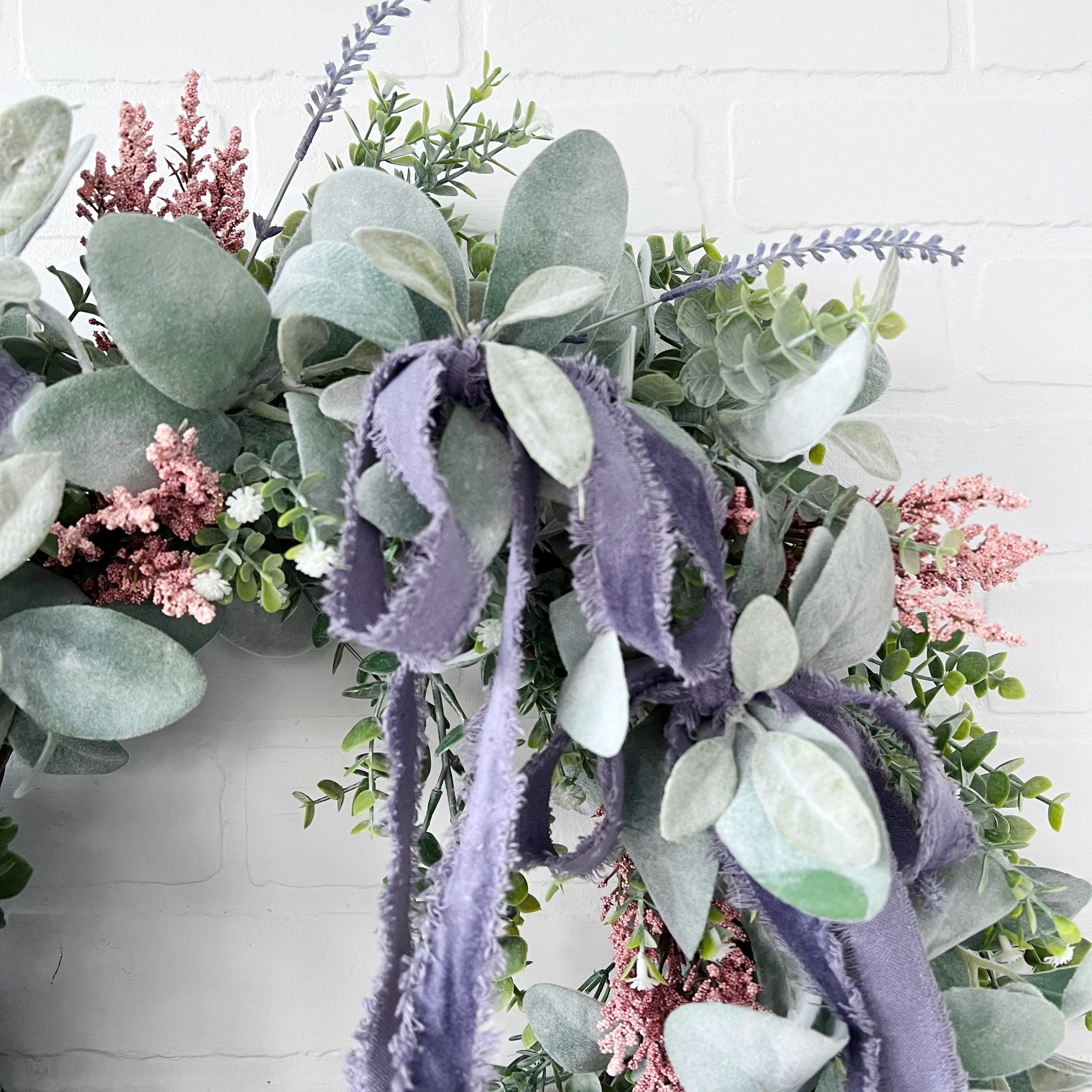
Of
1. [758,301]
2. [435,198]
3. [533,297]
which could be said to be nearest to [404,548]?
[533,297]

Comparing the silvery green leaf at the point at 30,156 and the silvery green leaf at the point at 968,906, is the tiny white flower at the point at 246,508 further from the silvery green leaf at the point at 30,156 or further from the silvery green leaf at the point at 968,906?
the silvery green leaf at the point at 968,906

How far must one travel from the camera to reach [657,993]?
576 mm

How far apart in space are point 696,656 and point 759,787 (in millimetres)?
68

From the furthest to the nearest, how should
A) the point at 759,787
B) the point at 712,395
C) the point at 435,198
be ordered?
the point at 435,198
the point at 712,395
the point at 759,787

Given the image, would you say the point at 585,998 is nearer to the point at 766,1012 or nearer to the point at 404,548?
the point at 766,1012

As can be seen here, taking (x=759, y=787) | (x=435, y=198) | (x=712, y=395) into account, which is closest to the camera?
(x=759, y=787)

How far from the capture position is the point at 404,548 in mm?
496

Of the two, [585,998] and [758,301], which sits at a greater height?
[758,301]

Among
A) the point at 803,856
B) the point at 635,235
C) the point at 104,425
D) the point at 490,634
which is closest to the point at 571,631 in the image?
the point at 490,634

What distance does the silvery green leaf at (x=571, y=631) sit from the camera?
1.61 ft

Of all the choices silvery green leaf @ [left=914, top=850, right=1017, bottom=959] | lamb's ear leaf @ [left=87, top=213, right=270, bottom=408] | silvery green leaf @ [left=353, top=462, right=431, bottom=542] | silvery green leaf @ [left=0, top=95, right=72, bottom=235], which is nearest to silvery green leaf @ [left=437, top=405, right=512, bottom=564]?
silvery green leaf @ [left=353, top=462, right=431, bottom=542]

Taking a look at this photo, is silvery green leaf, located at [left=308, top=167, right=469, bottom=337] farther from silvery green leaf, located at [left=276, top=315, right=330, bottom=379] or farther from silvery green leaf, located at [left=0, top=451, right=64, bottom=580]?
silvery green leaf, located at [left=0, top=451, right=64, bottom=580]

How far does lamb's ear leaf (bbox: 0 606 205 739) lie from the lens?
46 cm

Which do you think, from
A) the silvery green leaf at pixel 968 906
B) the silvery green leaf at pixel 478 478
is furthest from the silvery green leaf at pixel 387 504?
the silvery green leaf at pixel 968 906
